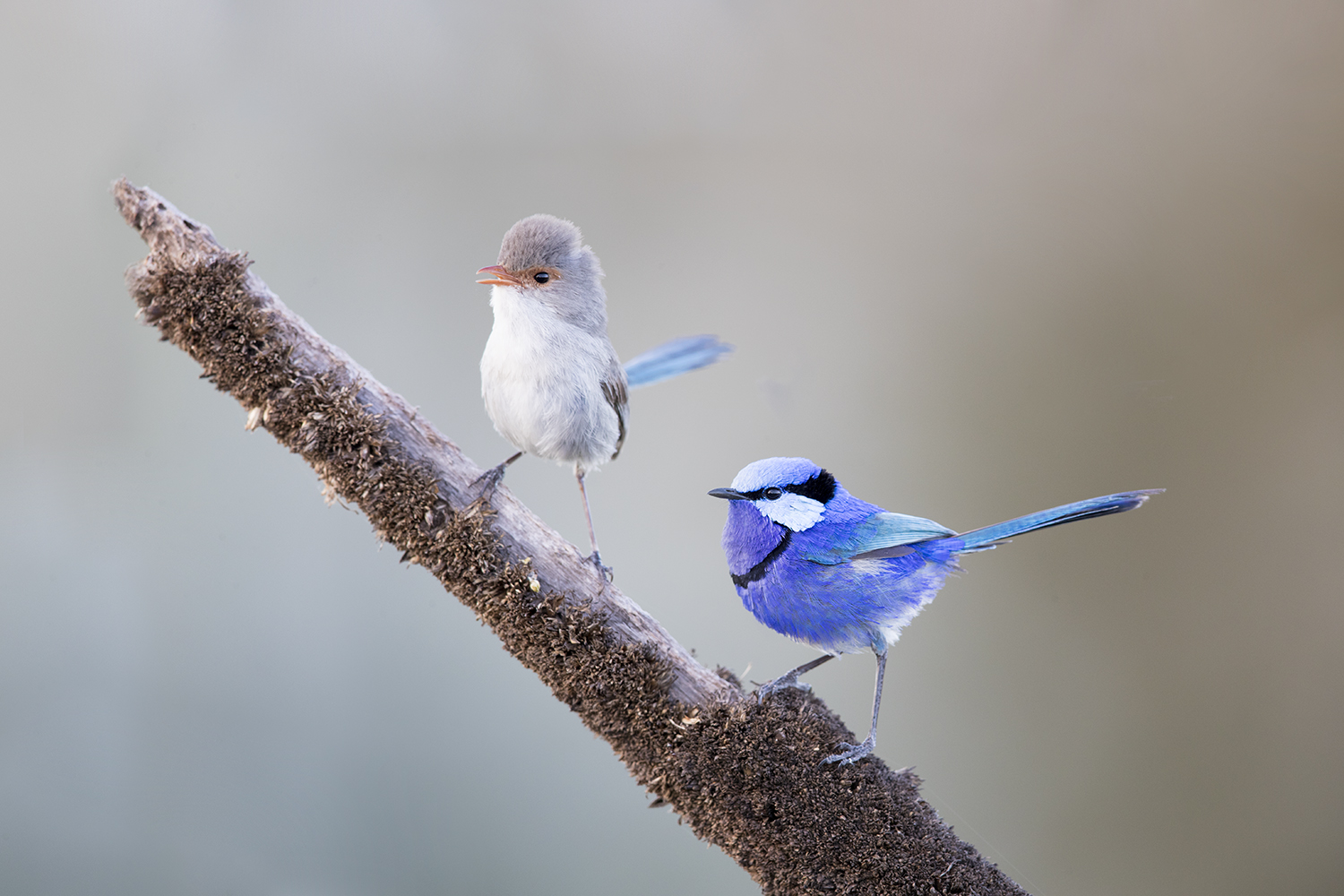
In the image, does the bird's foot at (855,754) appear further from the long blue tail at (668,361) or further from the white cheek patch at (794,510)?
the long blue tail at (668,361)

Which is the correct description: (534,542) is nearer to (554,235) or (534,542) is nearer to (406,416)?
(406,416)

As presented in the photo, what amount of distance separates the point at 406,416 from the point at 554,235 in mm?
487

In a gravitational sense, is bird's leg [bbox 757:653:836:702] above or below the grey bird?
below

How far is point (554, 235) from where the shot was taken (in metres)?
1.46

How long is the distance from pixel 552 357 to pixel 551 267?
178mm

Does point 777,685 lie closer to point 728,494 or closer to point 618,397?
point 728,494

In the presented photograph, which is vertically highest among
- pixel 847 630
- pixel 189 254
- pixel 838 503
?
pixel 838 503

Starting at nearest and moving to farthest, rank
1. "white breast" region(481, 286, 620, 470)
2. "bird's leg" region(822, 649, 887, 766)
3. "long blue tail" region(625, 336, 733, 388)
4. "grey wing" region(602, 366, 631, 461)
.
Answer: "bird's leg" region(822, 649, 887, 766) < "white breast" region(481, 286, 620, 470) < "grey wing" region(602, 366, 631, 461) < "long blue tail" region(625, 336, 733, 388)

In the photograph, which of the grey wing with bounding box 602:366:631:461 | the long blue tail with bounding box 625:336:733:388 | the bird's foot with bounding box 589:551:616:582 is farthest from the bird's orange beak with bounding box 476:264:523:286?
the bird's foot with bounding box 589:551:616:582

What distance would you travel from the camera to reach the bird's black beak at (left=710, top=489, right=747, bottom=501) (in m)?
1.23

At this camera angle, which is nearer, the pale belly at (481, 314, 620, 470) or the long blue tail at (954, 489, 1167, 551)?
the long blue tail at (954, 489, 1167, 551)

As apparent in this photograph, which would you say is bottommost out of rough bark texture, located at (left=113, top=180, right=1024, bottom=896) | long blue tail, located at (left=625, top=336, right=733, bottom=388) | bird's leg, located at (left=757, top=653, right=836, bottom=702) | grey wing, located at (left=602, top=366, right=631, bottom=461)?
rough bark texture, located at (left=113, top=180, right=1024, bottom=896)

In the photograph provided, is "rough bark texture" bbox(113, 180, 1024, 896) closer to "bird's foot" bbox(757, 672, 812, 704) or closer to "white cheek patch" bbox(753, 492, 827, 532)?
"bird's foot" bbox(757, 672, 812, 704)

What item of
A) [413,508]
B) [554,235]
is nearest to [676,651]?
[413,508]
